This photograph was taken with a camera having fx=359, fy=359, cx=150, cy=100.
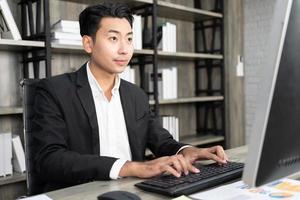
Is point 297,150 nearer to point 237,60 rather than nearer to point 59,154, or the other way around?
point 59,154

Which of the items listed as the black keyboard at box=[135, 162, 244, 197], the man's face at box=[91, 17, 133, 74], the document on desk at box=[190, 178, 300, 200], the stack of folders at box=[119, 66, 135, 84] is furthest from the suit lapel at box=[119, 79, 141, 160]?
the stack of folders at box=[119, 66, 135, 84]

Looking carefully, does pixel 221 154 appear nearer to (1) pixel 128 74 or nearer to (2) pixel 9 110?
(2) pixel 9 110

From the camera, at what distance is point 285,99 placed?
55 cm

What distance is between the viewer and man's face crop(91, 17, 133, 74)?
58.3 inches

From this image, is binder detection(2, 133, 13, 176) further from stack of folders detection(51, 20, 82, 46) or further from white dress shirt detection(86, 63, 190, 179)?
white dress shirt detection(86, 63, 190, 179)

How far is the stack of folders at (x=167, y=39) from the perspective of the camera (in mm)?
3150

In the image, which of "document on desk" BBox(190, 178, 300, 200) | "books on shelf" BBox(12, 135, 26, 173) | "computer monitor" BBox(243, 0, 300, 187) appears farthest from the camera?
"books on shelf" BBox(12, 135, 26, 173)

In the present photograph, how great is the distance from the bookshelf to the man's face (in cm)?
90

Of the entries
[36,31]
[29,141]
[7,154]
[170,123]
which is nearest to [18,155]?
[7,154]

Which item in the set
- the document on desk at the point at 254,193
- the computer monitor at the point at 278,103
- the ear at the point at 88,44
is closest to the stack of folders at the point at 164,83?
the ear at the point at 88,44

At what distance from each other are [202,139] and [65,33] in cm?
175

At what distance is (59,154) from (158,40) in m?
2.14

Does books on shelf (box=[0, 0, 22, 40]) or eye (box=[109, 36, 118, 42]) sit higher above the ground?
books on shelf (box=[0, 0, 22, 40])

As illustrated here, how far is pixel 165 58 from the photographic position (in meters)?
3.57
